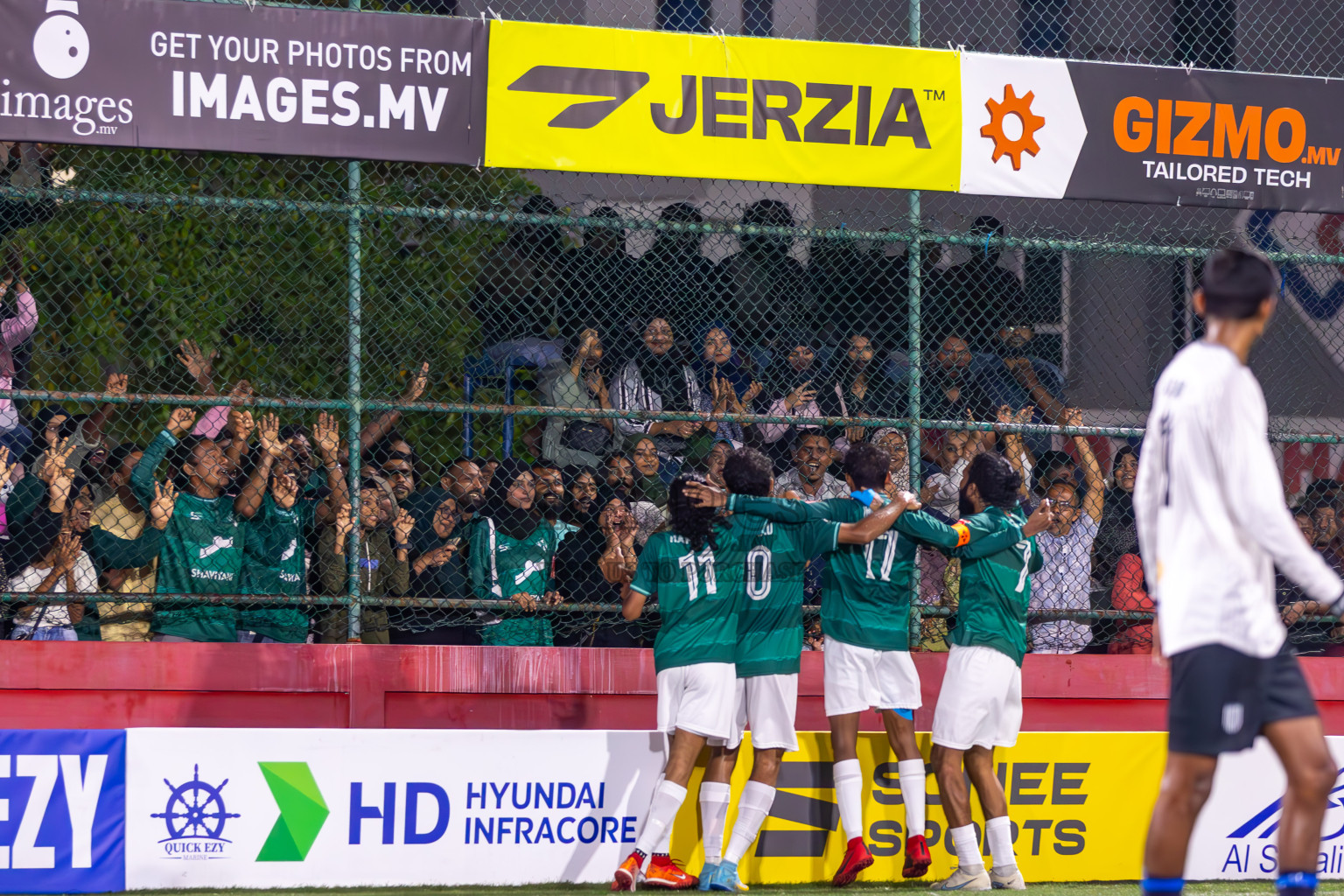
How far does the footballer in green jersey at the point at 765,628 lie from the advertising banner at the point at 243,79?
248cm

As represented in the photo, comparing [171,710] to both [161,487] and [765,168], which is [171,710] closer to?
[161,487]

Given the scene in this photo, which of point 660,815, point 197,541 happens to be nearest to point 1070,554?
point 660,815

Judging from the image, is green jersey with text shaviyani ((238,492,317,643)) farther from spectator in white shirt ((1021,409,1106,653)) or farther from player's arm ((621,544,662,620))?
spectator in white shirt ((1021,409,1106,653))

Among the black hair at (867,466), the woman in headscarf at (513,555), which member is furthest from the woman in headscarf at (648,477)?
the black hair at (867,466)

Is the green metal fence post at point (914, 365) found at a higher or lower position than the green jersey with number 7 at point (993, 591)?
higher

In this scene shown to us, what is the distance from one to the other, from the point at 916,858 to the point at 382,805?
2635mm

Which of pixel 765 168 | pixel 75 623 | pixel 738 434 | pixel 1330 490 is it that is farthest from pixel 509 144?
pixel 1330 490

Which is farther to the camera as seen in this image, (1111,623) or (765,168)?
(1111,623)

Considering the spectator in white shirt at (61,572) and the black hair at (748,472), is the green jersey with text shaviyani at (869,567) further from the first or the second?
the spectator in white shirt at (61,572)

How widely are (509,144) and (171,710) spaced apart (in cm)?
349

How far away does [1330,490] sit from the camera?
9.09 meters

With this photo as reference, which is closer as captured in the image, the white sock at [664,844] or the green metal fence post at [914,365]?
the white sock at [664,844]

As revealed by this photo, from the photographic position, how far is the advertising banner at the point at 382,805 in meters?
6.80

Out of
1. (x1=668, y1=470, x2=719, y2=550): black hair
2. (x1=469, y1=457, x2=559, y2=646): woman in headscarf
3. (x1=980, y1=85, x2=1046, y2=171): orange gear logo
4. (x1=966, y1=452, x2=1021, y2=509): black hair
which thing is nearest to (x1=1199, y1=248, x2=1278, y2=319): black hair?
(x1=966, y1=452, x2=1021, y2=509): black hair
